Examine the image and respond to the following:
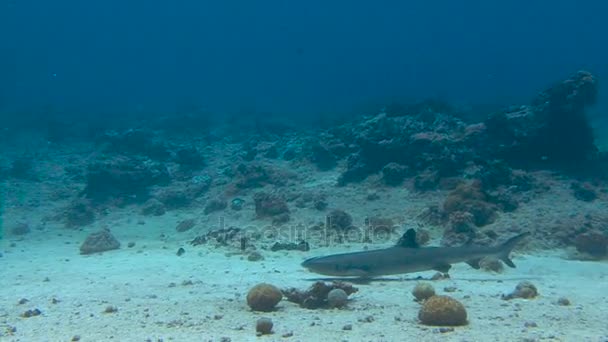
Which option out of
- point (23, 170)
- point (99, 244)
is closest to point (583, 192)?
point (99, 244)

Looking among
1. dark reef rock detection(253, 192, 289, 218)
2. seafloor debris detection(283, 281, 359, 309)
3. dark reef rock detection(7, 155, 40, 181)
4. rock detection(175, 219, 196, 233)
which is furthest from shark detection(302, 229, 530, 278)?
dark reef rock detection(7, 155, 40, 181)

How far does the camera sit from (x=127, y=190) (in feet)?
71.2

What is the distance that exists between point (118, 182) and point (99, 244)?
8.69 m

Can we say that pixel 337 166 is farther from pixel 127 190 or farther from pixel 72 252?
pixel 72 252

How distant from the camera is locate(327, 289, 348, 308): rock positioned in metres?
7.12

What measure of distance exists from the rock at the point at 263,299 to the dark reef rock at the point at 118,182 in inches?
608

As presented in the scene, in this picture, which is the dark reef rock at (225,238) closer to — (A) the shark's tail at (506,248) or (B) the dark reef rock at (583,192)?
(A) the shark's tail at (506,248)

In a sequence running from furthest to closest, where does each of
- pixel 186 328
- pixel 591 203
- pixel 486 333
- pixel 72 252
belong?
pixel 591 203, pixel 72 252, pixel 186 328, pixel 486 333

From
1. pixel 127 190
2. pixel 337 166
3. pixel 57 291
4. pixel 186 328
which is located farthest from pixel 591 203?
pixel 127 190

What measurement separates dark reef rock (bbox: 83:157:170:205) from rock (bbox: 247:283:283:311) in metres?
15.4

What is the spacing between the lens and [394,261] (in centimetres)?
920

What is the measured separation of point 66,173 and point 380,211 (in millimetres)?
18998

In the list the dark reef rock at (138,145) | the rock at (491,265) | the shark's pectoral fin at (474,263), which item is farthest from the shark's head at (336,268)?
the dark reef rock at (138,145)

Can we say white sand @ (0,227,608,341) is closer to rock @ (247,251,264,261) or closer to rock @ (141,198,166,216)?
rock @ (247,251,264,261)
